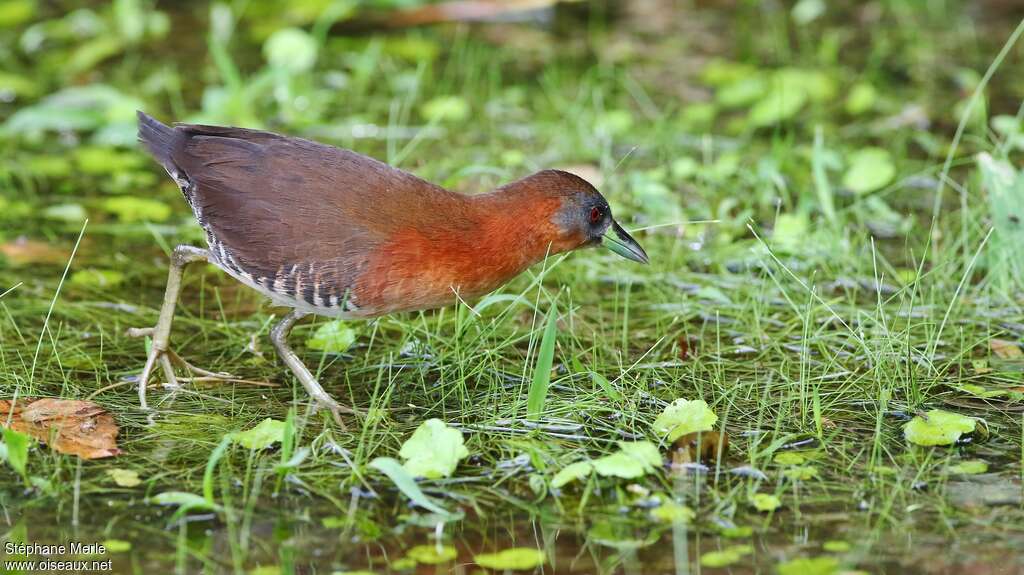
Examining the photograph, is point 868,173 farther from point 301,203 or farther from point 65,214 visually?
point 65,214

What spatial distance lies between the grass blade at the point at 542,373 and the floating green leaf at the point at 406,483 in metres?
0.56

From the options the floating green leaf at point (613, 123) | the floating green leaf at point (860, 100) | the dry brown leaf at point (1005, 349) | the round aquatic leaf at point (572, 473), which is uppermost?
the floating green leaf at point (860, 100)

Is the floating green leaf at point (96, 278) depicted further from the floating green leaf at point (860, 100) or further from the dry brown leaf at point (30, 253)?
the floating green leaf at point (860, 100)

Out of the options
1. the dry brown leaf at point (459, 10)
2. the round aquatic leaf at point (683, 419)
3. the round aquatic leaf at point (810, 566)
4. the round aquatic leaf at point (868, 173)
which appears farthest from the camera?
the dry brown leaf at point (459, 10)

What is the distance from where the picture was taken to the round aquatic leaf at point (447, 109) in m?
6.63

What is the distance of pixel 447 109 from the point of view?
6602 mm

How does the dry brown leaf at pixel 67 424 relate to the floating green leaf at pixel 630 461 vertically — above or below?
above

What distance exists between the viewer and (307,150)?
4293 millimetres

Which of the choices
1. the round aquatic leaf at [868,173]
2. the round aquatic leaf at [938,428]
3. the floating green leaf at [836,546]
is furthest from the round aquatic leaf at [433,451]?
the round aquatic leaf at [868,173]

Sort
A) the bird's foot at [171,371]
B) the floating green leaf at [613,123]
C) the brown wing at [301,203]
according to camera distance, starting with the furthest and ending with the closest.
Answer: the floating green leaf at [613,123] → the bird's foot at [171,371] → the brown wing at [301,203]

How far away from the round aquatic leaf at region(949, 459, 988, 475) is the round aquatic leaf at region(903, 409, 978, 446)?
0.10 m

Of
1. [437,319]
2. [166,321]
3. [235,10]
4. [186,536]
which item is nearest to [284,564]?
[186,536]

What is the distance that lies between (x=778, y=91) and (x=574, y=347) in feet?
9.20

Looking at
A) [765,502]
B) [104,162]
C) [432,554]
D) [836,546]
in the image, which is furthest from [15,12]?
[836,546]
